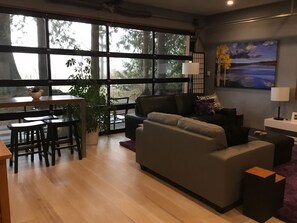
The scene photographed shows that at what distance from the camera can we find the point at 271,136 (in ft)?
12.7

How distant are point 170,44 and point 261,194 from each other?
4769 mm

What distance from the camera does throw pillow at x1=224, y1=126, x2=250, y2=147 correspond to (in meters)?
2.71

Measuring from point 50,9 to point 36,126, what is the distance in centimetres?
222

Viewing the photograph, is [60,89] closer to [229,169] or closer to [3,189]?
[3,189]

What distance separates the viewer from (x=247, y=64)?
5.93 m

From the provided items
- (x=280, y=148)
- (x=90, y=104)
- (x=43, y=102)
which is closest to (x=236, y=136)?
(x=280, y=148)

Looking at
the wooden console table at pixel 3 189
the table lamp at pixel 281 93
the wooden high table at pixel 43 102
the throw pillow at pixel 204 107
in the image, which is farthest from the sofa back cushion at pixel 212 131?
the table lamp at pixel 281 93

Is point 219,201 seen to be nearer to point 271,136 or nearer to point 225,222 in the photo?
point 225,222

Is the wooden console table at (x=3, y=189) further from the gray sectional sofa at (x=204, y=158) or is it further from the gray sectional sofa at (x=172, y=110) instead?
the gray sectional sofa at (x=172, y=110)

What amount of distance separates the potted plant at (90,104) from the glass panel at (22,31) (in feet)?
2.19

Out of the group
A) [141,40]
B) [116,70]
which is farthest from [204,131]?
[141,40]

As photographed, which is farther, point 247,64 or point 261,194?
point 247,64

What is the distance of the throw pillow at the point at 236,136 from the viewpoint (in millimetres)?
2713

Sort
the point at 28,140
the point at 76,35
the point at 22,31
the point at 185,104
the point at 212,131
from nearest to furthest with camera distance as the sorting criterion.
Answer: the point at 212,131 < the point at 28,140 < the point at 22,31 < the point at 76,35 < the point at 185,104
